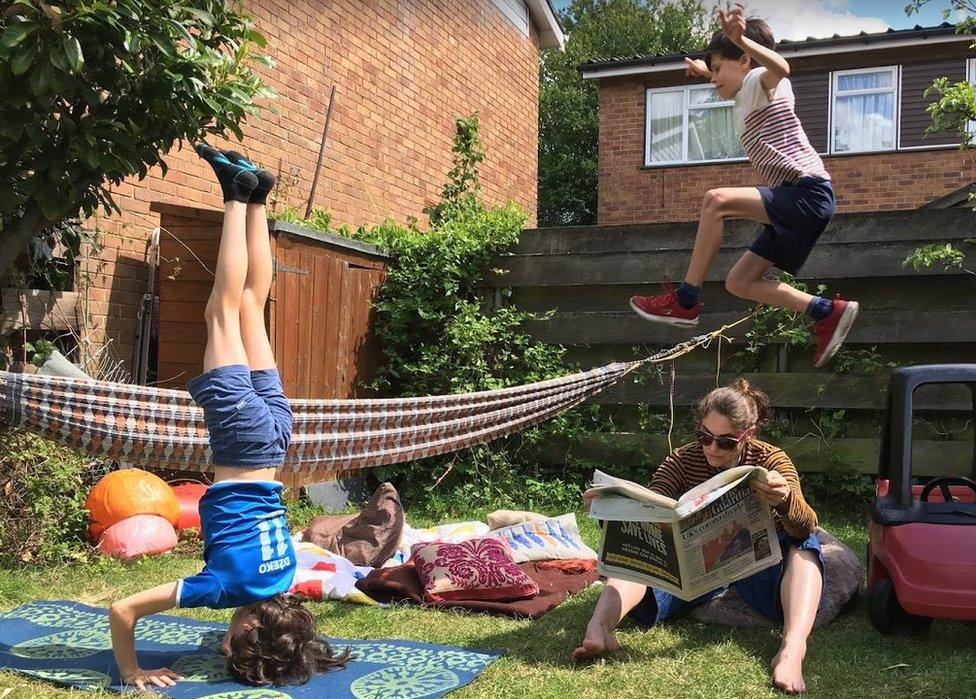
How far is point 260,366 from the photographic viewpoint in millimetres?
2721

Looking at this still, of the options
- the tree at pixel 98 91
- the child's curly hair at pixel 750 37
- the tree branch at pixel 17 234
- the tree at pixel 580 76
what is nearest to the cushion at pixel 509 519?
the tree at pixel 98 91

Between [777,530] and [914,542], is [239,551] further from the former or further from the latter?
[914,542]

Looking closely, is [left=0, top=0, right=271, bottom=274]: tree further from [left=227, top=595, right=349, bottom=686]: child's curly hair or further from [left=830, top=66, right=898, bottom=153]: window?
[left=830, top=66, right=898, bottom=153]: window

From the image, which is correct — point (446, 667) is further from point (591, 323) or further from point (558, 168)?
point (558, 168)

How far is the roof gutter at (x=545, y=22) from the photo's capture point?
38.8ft

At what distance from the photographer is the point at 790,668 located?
2529 millimetres

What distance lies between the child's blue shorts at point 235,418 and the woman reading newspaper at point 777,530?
3.17ft

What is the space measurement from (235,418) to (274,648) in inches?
25.1

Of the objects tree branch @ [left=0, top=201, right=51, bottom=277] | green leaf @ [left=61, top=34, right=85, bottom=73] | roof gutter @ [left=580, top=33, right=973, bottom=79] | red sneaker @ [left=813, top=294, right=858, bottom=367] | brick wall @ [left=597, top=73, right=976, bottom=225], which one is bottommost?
red sneaker @ [left=813, top=294, right=858, bottom=367]

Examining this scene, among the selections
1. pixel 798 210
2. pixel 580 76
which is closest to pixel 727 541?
pixel 798 210

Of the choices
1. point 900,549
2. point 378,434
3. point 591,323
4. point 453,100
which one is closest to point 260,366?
point 378,434

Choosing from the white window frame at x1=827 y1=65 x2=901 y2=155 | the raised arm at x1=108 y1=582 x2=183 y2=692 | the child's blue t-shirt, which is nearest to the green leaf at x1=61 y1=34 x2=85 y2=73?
the child's blue t-shirt

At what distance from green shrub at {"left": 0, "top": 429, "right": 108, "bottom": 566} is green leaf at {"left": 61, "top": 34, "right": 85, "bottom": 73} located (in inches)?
68.9

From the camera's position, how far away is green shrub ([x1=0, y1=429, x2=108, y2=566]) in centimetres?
394
